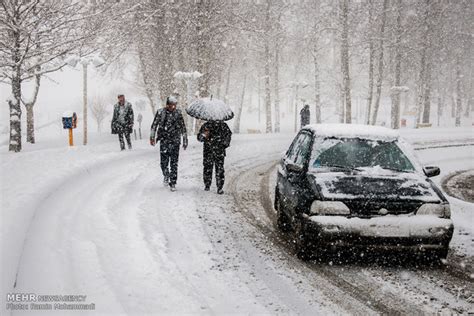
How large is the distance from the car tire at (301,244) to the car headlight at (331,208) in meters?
0.32

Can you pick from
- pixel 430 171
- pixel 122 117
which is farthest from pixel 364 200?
pixel 122 117

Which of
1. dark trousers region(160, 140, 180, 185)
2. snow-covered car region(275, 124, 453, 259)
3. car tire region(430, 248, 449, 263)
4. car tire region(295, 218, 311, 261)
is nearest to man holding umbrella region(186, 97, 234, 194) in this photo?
dark trousers region(160, 140, 180, 185)

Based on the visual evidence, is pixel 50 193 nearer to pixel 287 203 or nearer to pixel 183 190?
pixel 183 190

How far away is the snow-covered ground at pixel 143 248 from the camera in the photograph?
14.1 feet

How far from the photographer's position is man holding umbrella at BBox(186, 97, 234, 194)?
8938 mm

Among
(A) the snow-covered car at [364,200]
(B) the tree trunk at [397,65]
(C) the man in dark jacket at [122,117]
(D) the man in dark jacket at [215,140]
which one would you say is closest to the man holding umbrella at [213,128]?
(D) the man in dark jacket at [215,140]

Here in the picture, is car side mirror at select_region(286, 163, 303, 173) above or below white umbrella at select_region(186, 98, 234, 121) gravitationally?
below

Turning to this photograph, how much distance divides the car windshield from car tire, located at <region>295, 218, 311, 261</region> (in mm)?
954

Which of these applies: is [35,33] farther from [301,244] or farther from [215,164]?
[301,244]

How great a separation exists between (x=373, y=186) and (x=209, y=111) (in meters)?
4.32

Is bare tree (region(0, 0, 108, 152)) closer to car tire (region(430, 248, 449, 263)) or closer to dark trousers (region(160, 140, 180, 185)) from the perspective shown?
dark trousers (region(160, 140, 180, 185))

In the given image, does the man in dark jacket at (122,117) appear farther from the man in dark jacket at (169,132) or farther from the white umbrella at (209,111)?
the white umbrella at (209,111)

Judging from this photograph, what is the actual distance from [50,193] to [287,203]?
437cm

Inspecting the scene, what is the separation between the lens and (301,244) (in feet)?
18.0
